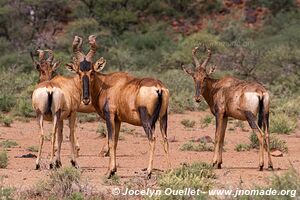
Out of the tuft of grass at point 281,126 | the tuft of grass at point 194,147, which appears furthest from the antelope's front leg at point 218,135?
the tuft of grass at point 281,126

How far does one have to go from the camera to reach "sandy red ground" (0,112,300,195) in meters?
11.6

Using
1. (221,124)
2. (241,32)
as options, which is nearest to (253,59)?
(241,32)

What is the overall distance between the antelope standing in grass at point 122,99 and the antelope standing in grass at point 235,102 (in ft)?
6.16

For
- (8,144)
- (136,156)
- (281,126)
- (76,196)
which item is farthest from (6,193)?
(281,126)

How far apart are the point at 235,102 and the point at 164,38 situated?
3758cm

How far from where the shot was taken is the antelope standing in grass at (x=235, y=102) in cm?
1293

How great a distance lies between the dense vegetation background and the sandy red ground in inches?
124

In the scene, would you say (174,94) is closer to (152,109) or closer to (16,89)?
(16,89)

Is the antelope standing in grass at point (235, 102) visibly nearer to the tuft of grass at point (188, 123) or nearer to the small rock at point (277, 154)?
the small rock at point (277, 154)

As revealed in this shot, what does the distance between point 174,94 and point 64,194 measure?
17885 mm

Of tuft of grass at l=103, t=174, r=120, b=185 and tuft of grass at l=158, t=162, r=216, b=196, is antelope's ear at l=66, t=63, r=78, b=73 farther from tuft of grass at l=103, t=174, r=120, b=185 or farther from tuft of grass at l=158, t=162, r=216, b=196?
tuft of grass at l=158, t=162, r=216, b=196

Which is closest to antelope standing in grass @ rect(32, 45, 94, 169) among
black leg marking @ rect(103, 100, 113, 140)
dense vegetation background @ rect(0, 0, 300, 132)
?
black leg marking @ rect(103, 100, 113, 140)

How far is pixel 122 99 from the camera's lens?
11.7m

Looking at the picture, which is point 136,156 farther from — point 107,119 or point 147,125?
point 147,125
